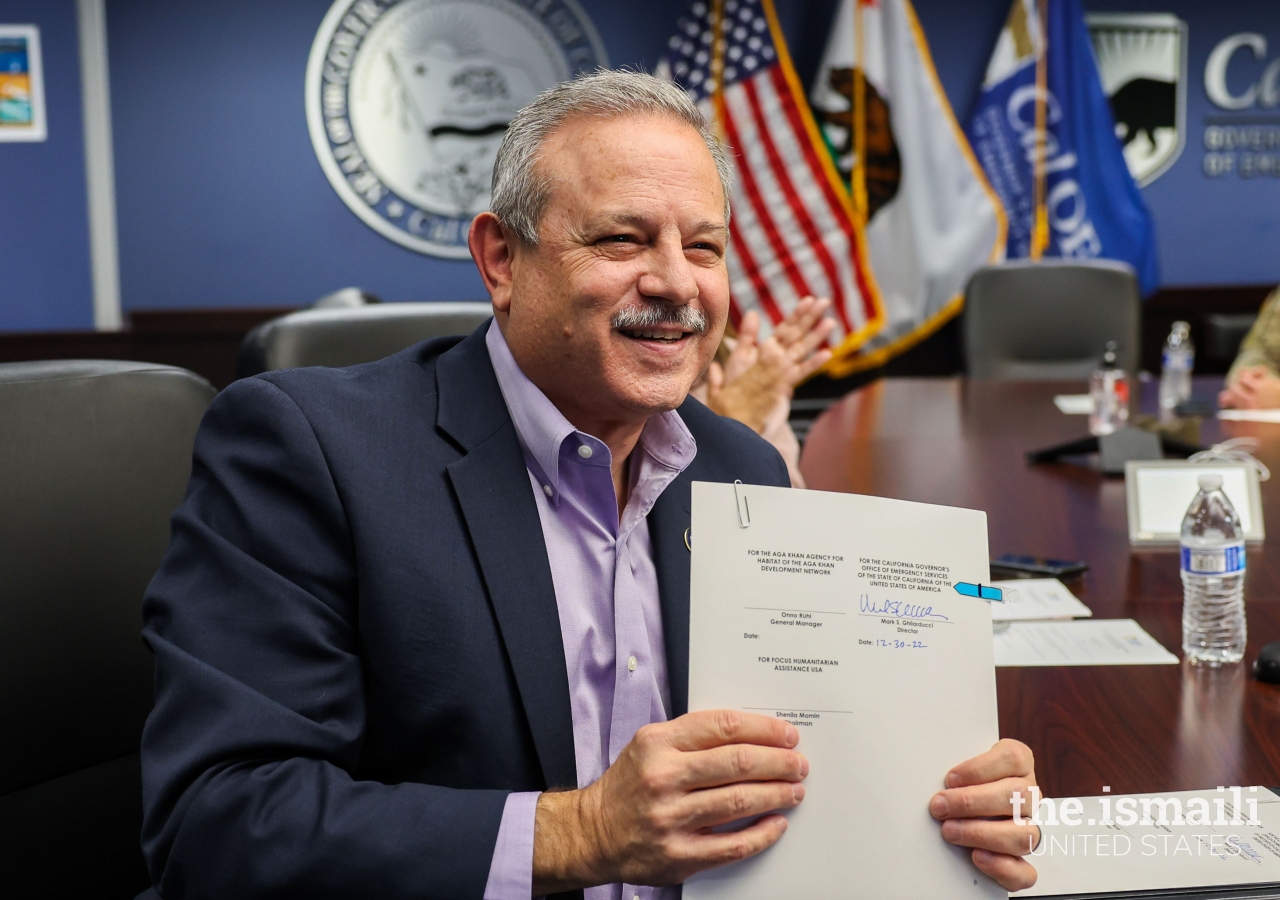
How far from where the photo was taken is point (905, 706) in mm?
965

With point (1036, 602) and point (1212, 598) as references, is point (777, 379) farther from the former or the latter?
point (1212, 598)

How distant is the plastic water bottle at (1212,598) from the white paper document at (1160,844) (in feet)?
1.25

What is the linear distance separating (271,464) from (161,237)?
4.60 metres

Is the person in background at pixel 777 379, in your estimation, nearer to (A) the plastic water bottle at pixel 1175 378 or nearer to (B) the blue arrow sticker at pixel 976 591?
(B) the blue arrow sticker at pixel 976 591

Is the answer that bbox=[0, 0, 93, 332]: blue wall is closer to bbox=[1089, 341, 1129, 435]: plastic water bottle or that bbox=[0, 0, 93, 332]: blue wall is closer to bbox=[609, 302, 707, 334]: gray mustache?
bbox=[1089, 341, 1129, 435]: plastic water bottle

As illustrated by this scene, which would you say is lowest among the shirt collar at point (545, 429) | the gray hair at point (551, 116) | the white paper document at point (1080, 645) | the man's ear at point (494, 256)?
the white paper document at point (1080, 645)

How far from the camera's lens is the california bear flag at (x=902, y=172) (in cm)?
523

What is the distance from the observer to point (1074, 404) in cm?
359

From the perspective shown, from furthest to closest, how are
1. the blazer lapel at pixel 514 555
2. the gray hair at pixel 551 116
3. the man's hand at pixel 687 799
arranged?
1. the gray hair at pixel 551 116
2. the blazer lapel at pixel 514 555
3. the man's hand at pixel 687 799

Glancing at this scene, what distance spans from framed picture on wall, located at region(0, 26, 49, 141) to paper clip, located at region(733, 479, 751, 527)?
473cm

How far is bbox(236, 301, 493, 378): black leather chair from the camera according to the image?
74.1 inches

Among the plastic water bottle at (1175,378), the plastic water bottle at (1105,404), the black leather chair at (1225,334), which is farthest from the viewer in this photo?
the black leather chair at (1225,334)

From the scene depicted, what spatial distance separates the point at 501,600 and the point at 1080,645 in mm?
823
